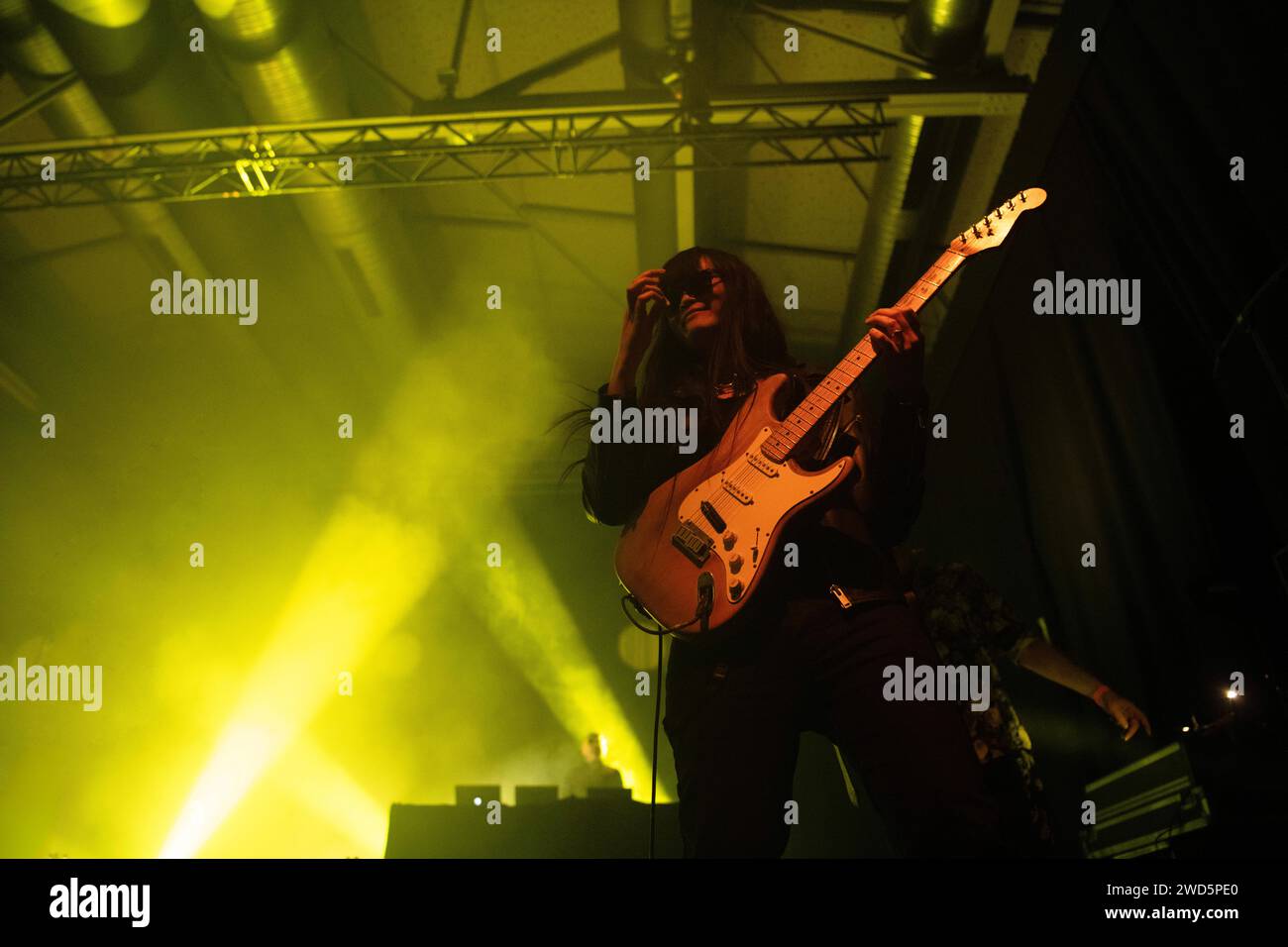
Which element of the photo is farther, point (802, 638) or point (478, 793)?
point (478, 793)

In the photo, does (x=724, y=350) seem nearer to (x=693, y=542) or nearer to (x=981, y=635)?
(x=693, y=542)

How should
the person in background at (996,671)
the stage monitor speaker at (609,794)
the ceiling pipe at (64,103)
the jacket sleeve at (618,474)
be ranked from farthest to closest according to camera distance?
the stage monitor speaker at (609,794) → the ceiling pipe at (64,103) → the person in background at (996,671) → the jacket sleeve at (618,474)

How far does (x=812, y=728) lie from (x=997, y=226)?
47.5 inches

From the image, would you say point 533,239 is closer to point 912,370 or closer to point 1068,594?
point 1068,594

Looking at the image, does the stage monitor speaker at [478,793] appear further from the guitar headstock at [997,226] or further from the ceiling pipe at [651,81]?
the guitar headstock at [997,226]

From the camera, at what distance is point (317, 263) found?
613 cm

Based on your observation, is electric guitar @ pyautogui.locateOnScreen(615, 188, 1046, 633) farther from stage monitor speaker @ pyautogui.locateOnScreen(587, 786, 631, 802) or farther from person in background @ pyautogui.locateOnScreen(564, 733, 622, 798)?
person in background @ pyautogui.locateOnScreen(564, 733, 622, 798)

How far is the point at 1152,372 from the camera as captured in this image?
123 inches

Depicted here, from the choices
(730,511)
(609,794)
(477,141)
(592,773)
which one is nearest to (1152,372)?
(730,511)

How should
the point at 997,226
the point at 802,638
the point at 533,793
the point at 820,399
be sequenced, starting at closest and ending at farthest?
the point at 802,638 → the point at 820,399 → the point at 997,226 → the point at 533,793

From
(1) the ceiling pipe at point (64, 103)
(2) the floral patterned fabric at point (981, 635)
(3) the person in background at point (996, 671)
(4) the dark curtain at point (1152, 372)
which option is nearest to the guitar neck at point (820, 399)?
(4) the dark curtain at point (1152, 372)

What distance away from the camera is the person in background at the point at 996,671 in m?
2.62

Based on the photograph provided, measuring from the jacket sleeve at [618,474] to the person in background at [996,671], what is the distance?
1.09m

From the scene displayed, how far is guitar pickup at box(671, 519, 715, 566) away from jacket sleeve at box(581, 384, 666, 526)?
0.46 ft
